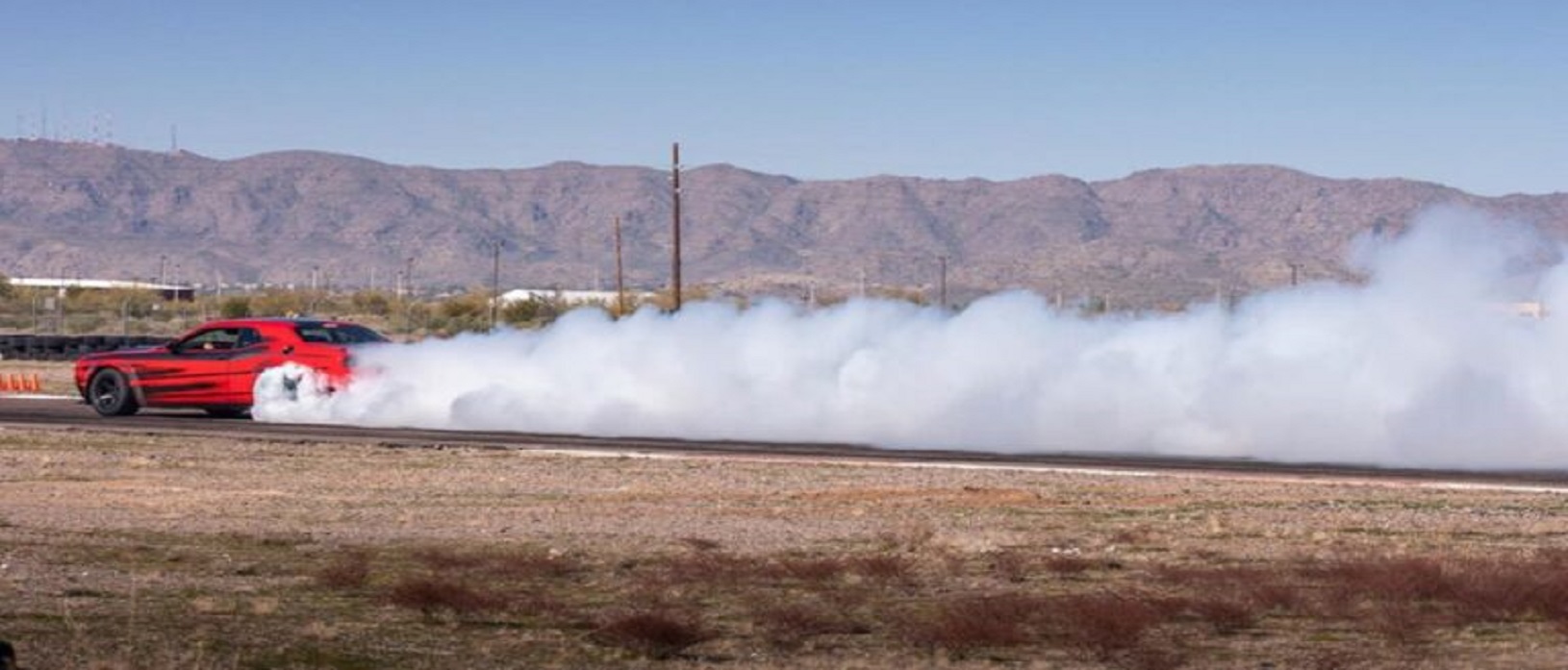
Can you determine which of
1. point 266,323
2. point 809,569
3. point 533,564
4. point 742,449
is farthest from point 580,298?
point 809,569

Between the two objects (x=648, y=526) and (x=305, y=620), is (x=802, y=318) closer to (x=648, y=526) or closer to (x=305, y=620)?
(x=648, y=526)

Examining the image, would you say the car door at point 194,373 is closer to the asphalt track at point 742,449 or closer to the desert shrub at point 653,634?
the asphalt track at point 742,449

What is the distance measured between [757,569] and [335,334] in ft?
70.1

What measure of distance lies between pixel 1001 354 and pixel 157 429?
1225 cm

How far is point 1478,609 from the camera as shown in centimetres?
1538

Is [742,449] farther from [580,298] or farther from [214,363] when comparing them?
[580,298]

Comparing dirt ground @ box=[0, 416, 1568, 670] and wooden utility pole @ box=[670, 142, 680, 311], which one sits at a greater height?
wooden utility pole @ box=[670, 142, 680, 311]

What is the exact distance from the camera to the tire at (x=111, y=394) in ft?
123

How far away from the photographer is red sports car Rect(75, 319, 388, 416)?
1444 inches

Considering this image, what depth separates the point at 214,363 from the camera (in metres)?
37.1

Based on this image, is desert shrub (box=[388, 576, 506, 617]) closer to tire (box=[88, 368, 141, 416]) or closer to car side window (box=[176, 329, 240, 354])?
car side window (box=[176, 329, 240, 354])

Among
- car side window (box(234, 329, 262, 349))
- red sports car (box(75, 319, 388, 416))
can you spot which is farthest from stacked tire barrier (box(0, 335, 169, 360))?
car side window (box(234, 329, 262, 349))

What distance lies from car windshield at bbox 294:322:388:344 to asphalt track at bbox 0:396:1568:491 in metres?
1.61

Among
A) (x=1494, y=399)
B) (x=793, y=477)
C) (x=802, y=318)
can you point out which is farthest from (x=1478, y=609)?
(x=802, y=318)
